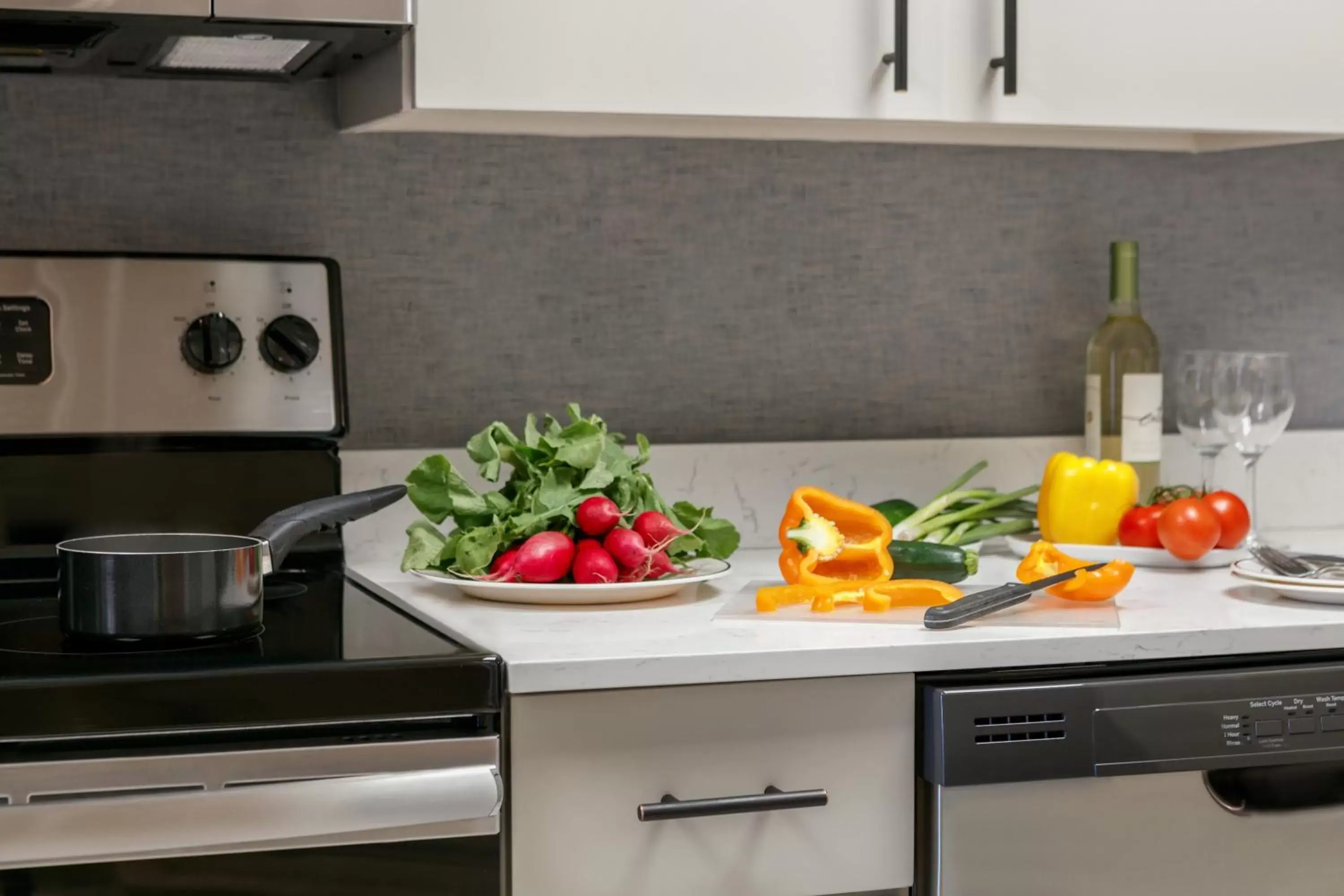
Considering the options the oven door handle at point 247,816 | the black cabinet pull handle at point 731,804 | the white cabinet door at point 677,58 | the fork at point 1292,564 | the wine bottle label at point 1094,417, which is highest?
Answer: the white cabinet door at point 677,58

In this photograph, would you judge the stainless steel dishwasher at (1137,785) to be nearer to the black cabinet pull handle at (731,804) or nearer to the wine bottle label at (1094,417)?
the black cabinet pull handle at (731,804)

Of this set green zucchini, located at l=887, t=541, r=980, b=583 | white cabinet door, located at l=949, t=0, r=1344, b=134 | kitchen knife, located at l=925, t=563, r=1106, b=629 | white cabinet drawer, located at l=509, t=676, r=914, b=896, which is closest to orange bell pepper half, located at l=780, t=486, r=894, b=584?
green zucchini, located at l=887, t=541, r=980, b=583

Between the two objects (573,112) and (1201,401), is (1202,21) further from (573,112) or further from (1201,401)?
(573,112)

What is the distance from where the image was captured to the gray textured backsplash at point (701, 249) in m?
1.74

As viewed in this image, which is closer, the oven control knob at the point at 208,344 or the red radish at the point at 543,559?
the red radish at the point at 543,559

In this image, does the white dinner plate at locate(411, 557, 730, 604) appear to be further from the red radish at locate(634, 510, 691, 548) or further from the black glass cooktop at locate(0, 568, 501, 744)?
the black glass cooktop at locate(0, 568, 501, 744)

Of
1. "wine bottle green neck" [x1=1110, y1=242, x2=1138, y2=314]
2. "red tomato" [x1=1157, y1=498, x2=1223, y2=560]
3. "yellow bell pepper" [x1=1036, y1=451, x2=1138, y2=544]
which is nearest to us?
"red tomato" [x1=1157, y1=498, x2=1223, y2=560]

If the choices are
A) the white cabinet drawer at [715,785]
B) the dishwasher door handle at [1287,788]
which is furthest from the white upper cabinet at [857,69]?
the dishwasher door handle at [1287,788]

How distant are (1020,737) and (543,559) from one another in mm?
467

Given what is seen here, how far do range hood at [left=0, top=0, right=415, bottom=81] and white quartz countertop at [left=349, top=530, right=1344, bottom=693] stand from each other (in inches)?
21.7

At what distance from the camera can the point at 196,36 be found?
4.78 ft

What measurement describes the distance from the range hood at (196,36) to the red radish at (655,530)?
1.71 feet

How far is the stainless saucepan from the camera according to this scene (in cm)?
120

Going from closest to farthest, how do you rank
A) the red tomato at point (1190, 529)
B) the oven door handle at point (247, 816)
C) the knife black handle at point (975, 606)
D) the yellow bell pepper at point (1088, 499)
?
the oven door handle at point (247, 816)
the knife black handle at point (975, 606)
the red tomato at point (1190, 529)
the yellow bell pepper at point (1088, 499)
